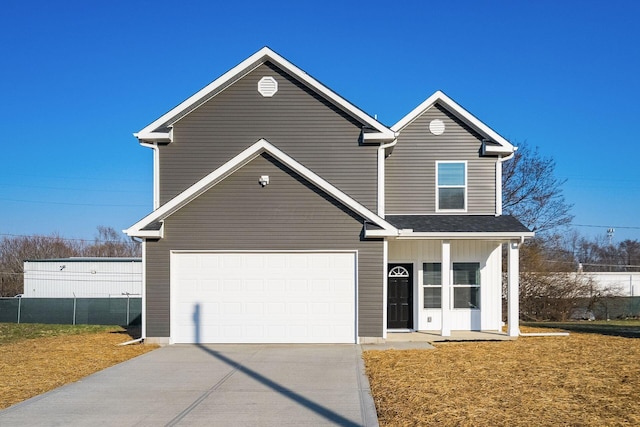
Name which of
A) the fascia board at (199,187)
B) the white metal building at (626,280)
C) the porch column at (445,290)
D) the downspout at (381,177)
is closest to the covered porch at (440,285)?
the porch column at (445,290)

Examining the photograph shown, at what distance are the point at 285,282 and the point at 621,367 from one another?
764 centimetres

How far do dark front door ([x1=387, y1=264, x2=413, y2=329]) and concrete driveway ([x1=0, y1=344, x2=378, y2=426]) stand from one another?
4224mm

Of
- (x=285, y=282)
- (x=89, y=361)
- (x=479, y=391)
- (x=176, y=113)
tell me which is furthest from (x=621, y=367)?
(x=176, y=113)

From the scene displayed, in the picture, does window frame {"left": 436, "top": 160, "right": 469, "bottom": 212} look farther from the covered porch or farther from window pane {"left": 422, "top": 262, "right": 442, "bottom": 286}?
window pane {"left": 422, "top": 262, "right": 442, "bottom": 286}

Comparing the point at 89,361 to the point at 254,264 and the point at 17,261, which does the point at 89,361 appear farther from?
the point at 17,261

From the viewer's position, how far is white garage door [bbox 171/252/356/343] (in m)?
14.9

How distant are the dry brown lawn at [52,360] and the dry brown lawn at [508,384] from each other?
5.59 metres

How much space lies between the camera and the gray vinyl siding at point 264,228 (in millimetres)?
14828

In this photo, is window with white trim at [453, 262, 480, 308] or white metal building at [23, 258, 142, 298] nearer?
window with white trim at [453, 262, 480, 308]

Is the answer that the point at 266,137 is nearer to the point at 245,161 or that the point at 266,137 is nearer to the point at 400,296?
the point at 245,161

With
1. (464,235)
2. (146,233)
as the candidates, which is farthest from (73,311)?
(464,235)

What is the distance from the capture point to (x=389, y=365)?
38.9 feet

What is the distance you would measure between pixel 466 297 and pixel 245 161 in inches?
306

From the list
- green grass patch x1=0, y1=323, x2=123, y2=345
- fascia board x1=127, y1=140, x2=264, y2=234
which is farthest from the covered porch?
green grass patch x1=0, y1=323, x2=123, y2=345
